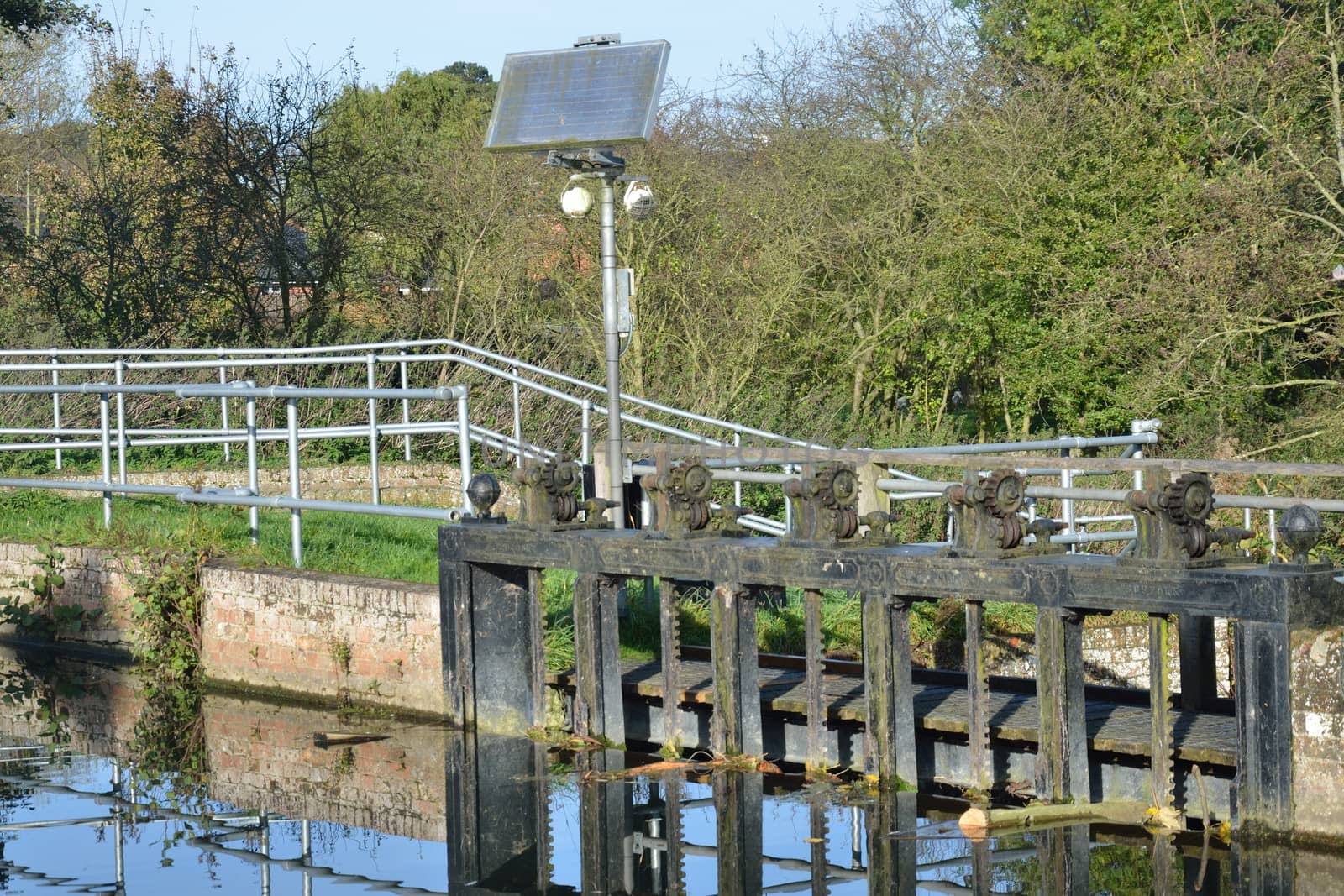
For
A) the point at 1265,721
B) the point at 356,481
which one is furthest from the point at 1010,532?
the point at 356,481

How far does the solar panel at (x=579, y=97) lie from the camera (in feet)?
41.9

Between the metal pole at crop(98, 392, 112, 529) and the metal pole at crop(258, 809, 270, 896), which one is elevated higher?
the metal pole at crop(98, 392, 112, 529)

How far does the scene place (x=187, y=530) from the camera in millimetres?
13508

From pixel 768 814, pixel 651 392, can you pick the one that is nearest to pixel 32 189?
pixel 651 392

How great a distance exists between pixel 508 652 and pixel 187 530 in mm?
3576

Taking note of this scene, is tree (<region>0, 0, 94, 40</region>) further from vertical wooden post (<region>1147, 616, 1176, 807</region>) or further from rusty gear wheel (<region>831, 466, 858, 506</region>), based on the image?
vertical wooden post (<region>1147, 616, 1176, 807</region>)

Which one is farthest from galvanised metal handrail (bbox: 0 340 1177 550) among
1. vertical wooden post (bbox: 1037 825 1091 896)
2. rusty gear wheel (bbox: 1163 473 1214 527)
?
vertical wooden post (bbox: 1037 825 1091 896)

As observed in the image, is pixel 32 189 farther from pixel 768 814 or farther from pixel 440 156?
pixel 768 814

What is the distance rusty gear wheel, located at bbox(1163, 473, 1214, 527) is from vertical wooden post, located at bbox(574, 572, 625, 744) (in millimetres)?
3588

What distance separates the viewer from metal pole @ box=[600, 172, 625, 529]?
12055 mm

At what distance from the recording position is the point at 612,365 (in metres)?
12.3

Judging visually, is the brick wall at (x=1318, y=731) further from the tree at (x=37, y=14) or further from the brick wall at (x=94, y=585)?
the tree at (x=37, y=14)

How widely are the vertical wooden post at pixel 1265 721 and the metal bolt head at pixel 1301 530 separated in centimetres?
36

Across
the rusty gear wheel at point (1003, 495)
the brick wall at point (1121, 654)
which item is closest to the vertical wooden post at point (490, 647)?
the rusty gear wheel at point (1003, 495)
